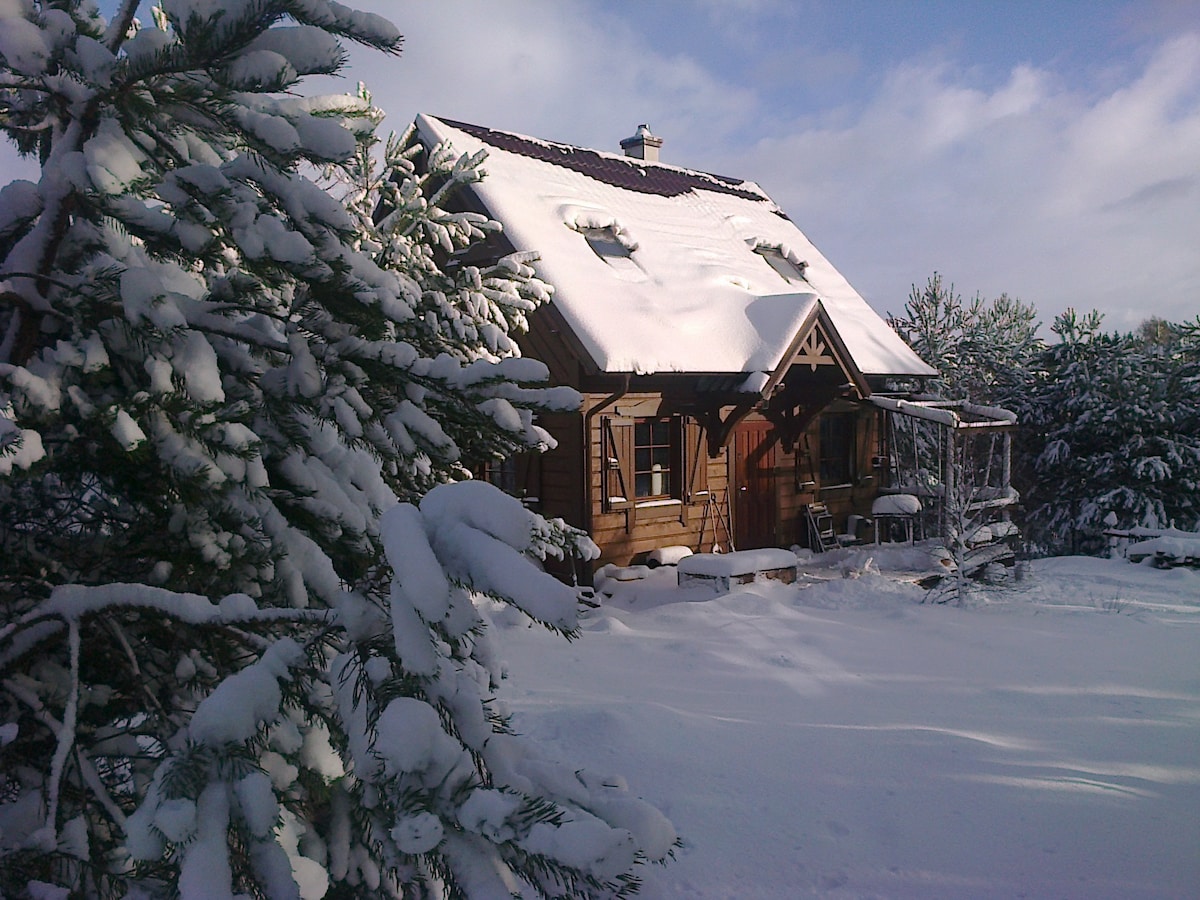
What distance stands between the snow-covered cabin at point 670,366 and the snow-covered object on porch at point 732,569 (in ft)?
4.49

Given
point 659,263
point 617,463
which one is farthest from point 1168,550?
point 659,263

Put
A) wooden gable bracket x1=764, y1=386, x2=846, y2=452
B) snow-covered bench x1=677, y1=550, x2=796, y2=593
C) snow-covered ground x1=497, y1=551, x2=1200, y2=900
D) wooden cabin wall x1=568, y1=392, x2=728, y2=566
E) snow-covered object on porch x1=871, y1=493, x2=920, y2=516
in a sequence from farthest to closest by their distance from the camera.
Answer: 1. snow-covered object on porch x1=871, y1=493, x2=920, y2=516
2. wooden gable bracket x1=764, y1=386, x2=846, y2=452
3. wooden cabin wall x1=568, y1=392, x2=728, y2=566
4. snow-covered bench x1=677, y1=550, x2=796, y2=593
5. snow-covered ground x1=497, y1=551, x2=1200, y2=900

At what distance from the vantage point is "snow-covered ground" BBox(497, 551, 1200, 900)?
4156 mm

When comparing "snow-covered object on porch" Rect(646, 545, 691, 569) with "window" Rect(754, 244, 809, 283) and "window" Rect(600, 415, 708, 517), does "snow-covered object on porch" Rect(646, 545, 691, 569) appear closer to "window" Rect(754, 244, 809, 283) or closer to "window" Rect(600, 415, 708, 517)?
"window" Rect(600, 415, 708, 517)

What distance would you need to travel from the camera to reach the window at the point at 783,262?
17.0 meters

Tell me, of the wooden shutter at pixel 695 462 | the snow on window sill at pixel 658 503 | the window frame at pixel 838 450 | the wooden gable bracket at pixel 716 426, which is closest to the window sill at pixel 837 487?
the window frame at pixel 838 450

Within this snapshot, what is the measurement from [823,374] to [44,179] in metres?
12.7

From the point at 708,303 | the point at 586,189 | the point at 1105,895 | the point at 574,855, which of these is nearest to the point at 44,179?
the point at 574,855

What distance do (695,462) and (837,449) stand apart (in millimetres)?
4335

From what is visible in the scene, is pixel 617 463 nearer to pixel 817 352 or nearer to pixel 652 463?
pixel 652 463

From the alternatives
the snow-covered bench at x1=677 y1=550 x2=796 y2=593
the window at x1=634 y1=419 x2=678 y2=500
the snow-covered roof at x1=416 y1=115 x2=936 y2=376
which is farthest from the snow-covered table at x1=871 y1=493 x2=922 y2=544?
the window at x1=634 y1=419 x2=678 y2=500

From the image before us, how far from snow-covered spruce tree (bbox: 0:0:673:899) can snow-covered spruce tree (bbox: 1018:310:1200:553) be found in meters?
19.1

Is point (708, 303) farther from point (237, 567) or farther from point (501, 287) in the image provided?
point (237, 567)

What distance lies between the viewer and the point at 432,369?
2227mm
